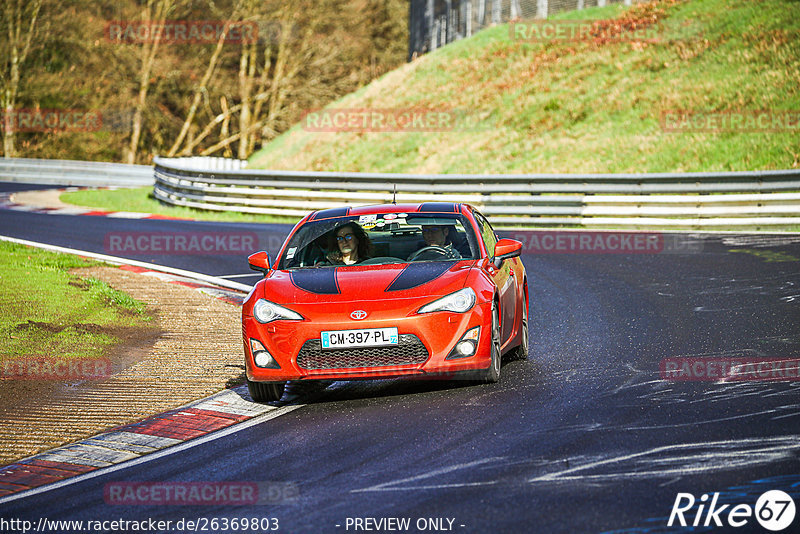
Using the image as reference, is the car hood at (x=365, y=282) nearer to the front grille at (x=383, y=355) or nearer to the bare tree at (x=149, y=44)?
the front grille at (x=383, y=355)

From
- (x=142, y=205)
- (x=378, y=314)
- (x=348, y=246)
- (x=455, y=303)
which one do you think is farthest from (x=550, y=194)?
(x=378, y=314)

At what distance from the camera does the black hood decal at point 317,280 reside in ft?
26.0

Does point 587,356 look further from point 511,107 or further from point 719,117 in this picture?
point 511,107

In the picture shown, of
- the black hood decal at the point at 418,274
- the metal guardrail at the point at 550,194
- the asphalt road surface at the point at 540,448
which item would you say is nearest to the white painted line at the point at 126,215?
the metal guardrail at the point at 550,194

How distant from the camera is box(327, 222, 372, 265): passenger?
890 cm

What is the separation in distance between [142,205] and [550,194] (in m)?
13.1

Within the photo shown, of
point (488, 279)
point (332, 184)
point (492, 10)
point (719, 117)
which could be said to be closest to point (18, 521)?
point (488, 279)

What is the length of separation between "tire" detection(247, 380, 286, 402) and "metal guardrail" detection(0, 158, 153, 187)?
117 feet

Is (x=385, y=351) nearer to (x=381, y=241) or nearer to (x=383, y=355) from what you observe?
(x=383, y=355)

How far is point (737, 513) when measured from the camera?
15.7ft

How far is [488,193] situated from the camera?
77.2 ft

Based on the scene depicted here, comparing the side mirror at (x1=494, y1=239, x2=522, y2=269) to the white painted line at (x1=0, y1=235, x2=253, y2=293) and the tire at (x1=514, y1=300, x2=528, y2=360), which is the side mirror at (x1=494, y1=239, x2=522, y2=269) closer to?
the tire at (x1=514, y1=300, x2=528, y2=360)

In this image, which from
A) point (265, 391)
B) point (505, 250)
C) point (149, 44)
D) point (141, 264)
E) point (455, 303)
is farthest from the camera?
point (149, 44)

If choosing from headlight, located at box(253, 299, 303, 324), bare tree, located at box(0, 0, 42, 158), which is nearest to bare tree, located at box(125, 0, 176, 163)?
bare tree, located at box(0, 0, 42, 158)
